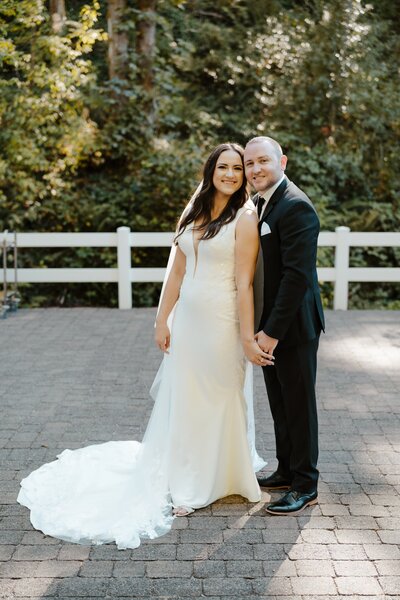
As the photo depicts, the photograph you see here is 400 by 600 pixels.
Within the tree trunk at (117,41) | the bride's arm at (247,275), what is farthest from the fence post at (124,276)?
the bride's arm at (247,275)

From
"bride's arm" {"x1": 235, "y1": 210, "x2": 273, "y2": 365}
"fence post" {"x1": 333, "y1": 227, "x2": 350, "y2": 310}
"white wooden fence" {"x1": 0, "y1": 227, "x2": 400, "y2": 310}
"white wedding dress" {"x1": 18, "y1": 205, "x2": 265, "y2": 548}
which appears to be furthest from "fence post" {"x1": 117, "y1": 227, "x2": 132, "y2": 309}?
"bride's arm" {"x1": 235, "y1": 210, "x2": 273, "y2": 365}

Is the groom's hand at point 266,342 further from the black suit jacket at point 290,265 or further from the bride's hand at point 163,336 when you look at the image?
the bride's hand at point 163,336

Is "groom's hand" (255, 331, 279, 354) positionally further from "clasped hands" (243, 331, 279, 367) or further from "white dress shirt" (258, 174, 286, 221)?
"white dress shirt" (258, 174, 286, 221)

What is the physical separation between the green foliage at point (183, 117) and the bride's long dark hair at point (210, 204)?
27.8 feet

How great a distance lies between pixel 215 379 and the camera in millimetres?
4512

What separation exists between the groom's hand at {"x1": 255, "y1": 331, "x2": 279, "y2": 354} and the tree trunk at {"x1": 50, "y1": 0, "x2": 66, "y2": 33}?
10667mm

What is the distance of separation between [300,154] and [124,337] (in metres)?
7.26

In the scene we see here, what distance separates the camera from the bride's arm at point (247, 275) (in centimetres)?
432

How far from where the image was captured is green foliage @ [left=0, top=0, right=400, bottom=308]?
1311 cm

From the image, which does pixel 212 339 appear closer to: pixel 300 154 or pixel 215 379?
pixel 215 379

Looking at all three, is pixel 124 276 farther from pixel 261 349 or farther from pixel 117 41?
pixel 261 349

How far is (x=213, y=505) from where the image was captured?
14.8ft

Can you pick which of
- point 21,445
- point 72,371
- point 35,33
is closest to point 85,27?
point 35,33

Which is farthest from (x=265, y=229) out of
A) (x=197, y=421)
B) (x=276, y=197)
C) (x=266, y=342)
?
(x=197, y=421)
